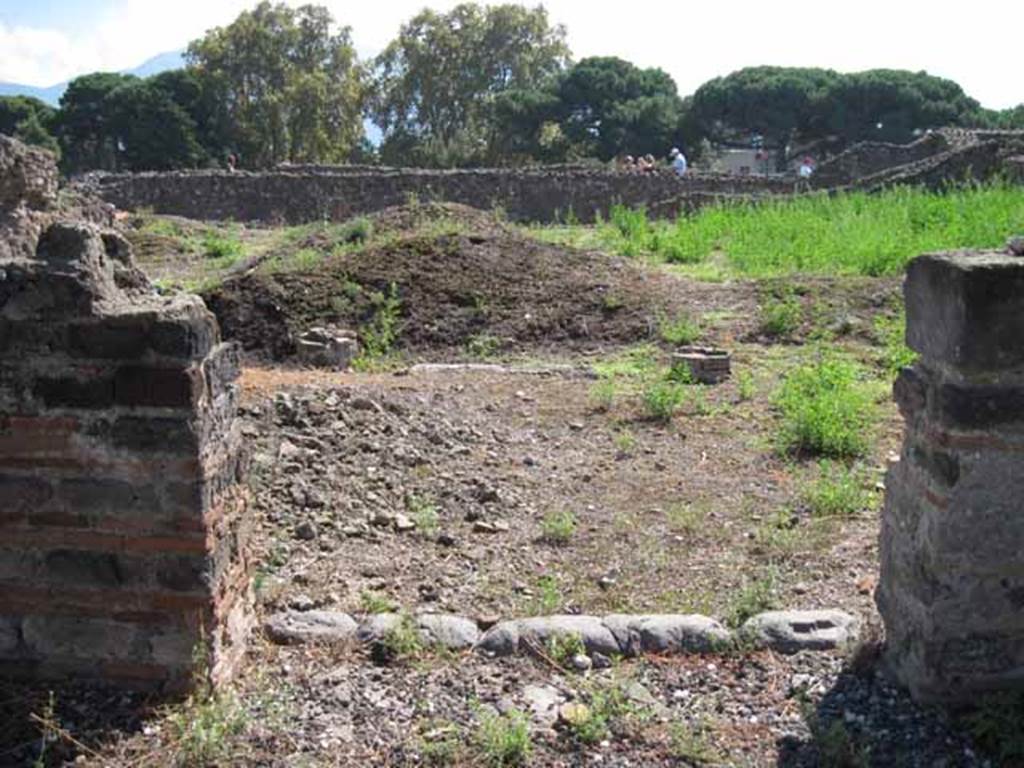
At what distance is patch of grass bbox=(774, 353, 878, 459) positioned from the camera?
6.99 meters

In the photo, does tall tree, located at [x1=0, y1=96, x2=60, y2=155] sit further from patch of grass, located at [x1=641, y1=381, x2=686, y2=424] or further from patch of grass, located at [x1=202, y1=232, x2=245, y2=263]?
patch of grass, located at [x1=641, y1=381, x2=686, y2=424]

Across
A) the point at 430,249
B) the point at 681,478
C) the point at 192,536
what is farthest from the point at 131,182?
the point at 192,536

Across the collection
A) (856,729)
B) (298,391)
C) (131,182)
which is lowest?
(856,729)

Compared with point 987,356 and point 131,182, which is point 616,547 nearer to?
point 987,356

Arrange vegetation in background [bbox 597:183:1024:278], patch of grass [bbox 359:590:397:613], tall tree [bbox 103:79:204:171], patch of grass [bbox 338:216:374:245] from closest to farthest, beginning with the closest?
patch of grass [bbox 359:590:397:613]
vegetation in background [bbox 597:183:1024:278]
patch of grass [bbox 338:216:374:245]
tall tree [bbox 103:79:204:171]

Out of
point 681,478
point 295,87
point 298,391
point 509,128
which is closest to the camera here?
point 681,478

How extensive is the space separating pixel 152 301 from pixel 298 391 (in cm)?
346

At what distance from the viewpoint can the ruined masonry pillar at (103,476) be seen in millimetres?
3693

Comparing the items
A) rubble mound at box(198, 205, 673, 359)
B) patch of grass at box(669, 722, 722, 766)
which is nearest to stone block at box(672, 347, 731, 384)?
rubble mound at box(198, 205, 673, 359)

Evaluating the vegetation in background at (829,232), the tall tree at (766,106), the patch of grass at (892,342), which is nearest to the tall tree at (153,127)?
the tall tree at (766,106)

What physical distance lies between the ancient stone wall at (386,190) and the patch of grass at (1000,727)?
2107 centimetres

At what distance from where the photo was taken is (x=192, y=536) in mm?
3742

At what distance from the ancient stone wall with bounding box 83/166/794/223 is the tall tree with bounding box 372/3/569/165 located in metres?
22.0

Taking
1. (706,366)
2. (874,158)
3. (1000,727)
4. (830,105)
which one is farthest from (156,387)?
(830,105)
